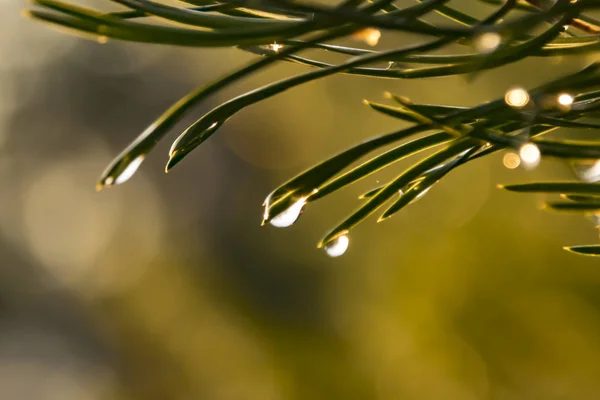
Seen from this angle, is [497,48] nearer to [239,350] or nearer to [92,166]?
[239,350]

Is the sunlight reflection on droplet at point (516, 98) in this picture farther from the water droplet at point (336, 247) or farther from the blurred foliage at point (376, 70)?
the water droplet at point (336, 247)

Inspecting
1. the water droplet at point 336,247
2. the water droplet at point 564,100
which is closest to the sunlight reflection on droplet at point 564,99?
the water droplet at point 564,100

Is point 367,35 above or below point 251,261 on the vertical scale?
below

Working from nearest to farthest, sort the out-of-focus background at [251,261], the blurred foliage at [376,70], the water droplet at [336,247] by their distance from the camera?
the blurred foliage at [376,70]
the water droplet at [336,247]
the out-of-focus background at [251,261]

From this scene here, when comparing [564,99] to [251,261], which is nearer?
[564,99]

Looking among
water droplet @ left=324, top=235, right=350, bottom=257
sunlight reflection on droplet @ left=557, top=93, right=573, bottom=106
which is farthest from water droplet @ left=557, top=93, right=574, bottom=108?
water droplet @ left=324, top=235, right=350, bottom=257

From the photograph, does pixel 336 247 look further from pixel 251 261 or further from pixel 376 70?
pixel 251 261

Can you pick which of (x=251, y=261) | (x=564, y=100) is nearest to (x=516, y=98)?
(x=564, y=100)
